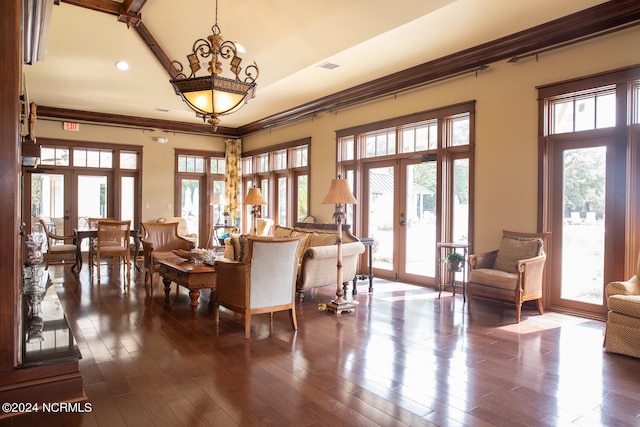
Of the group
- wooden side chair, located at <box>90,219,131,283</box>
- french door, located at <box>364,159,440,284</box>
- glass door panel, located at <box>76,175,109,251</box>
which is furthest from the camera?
glass door panel, located at <box>76,175,109,251</box>

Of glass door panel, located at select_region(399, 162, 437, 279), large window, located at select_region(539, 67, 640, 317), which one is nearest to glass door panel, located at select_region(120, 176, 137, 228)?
glass door panel, located at select_region(399, 162, 437, 279)

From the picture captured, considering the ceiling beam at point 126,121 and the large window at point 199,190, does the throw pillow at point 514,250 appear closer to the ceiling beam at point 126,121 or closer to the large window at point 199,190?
the large window at point 199,190

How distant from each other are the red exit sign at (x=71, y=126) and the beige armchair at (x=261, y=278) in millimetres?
7217

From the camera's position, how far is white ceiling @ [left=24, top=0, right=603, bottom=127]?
4.64m

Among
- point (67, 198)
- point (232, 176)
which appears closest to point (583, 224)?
point (232, 176)

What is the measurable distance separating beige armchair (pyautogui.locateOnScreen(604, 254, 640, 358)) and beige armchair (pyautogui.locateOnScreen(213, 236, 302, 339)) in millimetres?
2743

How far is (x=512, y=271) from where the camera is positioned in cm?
486

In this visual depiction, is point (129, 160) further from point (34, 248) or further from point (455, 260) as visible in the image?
point (455, 260)

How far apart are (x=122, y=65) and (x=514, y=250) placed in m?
6.90

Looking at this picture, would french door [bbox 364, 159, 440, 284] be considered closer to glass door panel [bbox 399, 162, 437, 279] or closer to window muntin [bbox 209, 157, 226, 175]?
glass door panel [bbox 399, 162, 437, 279]

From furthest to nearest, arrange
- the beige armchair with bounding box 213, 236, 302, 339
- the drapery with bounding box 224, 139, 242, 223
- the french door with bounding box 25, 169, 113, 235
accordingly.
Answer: the drapery with bounding box 224, 139, 242, 223
the french door with bounding box 25, 169, 113, 235
the beige armchair with bounding box 213, 236, 302, 339

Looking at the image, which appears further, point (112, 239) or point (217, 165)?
point (217, 165)

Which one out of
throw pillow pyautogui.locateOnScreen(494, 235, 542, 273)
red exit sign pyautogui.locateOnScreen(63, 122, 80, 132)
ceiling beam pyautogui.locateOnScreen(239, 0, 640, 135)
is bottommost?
throw pillow pyautogui.locateOnScreen(494, 235, 542, 273)

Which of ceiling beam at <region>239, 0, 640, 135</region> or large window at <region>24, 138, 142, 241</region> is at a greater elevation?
ceiling beam at <region>239, 0, 640, 135</region>
